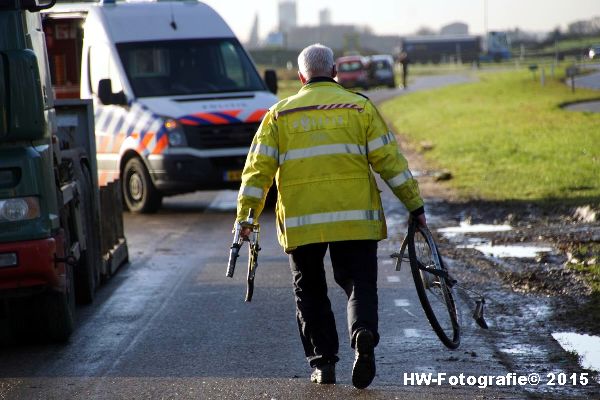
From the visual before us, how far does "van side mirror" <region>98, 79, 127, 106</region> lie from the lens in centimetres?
1636

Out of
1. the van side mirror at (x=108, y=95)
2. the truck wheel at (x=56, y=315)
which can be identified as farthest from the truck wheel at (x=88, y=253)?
the van side mirror at (x=108, y=95)

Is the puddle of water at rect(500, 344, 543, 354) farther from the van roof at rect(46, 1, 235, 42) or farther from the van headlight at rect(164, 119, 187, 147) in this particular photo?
the van roof at rect(46, 1, 235, 42)

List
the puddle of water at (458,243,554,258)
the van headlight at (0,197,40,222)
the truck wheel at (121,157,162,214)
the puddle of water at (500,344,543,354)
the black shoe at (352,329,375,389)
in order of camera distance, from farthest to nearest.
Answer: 1. the truck wheel at (121,157,162,214)
2. the puddle of water at (458,243,554,258)
3. the van headlight at (0,197,40,222)
4. the puddle of water at (500,344,543,354)
5. the black shoe at (352,329,375,389)

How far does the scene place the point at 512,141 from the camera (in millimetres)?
24328

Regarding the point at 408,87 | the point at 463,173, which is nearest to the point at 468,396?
the point at 463,173

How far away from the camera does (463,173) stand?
20281 millimetres

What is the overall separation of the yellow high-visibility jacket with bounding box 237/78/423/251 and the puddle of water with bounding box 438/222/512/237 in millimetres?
6735

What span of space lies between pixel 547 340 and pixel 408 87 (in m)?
56.1

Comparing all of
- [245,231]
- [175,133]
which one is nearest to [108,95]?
[175,133]

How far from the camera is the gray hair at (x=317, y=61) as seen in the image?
706cm

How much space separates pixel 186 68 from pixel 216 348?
950 cm

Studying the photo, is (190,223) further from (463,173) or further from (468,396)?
(468,396)

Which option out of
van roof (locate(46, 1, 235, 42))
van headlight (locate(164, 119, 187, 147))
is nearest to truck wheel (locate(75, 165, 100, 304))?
van headlight (locate(164, 119, 187, 147))

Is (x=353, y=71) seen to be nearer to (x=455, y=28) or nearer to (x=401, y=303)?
(x=401, y=303)
